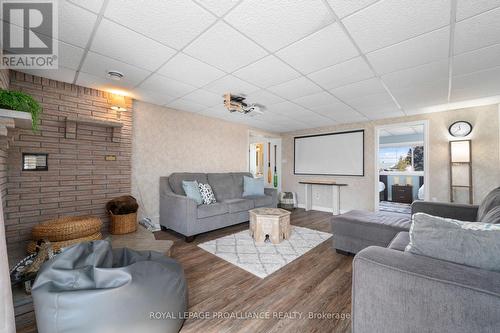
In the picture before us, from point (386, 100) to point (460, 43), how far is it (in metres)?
1.62

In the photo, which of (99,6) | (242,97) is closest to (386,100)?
(242,97)

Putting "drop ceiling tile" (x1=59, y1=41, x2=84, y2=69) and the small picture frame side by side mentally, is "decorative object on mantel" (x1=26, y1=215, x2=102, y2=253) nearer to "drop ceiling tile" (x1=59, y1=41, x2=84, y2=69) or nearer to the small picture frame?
the small picture frame

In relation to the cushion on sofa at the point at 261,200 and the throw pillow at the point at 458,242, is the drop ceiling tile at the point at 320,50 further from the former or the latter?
the cushion on sofa at the point at 261,200

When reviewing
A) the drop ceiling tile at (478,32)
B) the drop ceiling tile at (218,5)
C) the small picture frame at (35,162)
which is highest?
the drop ceiling tile at (218,5)

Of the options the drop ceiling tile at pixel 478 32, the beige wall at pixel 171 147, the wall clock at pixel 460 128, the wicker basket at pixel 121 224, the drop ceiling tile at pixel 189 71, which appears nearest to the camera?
the drop ceiling tile at pixel 478 32

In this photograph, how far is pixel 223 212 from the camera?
139 inches

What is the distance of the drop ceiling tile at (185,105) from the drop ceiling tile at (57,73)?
1.39 meters

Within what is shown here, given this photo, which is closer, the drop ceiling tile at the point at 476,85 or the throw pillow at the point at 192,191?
the drop ceiling tile at the point at 476,85

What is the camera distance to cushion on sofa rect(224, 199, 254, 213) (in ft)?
12.0

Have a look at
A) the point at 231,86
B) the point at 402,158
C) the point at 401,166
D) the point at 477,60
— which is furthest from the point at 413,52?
the point at 402,158

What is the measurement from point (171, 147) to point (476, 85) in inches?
192

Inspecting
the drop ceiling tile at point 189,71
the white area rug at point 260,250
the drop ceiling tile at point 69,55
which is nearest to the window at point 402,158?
the white area rug at point 260,250

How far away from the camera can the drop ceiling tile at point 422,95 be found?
9.32ft

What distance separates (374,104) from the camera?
367cm
